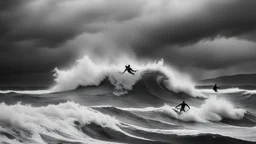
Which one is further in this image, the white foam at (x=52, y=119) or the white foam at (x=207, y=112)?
the white foam at (x=207, y=112)

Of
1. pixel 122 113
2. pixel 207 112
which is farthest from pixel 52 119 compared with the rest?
pixel 207 112

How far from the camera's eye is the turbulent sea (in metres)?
16.5

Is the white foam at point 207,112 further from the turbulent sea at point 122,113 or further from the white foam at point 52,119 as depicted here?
the white foam at point 52,119

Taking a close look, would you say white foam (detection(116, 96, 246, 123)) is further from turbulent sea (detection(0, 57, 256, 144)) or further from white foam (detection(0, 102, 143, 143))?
white foam (detection(0, 102, 143, 143))

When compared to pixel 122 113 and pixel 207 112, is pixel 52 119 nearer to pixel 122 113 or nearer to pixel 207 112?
pixel 122 113

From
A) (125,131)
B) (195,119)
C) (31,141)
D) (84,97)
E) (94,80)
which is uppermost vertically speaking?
(94,80)

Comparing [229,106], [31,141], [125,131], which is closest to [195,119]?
[229,106]

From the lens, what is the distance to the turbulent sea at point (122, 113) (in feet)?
54.1

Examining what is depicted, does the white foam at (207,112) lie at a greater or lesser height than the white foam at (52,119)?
greater

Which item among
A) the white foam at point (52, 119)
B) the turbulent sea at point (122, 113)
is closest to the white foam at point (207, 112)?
the turbulent sea at point (122, 113)

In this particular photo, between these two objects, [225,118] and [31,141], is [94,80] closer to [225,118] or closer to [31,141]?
[225,118]

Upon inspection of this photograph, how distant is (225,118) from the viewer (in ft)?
94.2

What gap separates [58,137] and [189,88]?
85.4ft

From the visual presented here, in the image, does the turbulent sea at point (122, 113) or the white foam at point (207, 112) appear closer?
the turbulent sea at point (122, 113)
